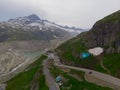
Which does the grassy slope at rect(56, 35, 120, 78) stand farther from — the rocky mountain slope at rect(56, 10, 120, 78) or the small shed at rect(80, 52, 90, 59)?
the small shed at rect(80, 52, 90, 59)

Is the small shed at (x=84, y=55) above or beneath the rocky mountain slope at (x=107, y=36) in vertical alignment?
beneath

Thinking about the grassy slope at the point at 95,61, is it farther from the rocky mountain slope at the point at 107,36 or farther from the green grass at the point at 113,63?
the rocky mountain slope at the point at 107,36

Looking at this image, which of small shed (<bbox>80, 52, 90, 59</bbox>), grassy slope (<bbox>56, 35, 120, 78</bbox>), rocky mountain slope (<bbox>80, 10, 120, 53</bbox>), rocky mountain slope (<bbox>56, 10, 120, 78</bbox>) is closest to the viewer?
grassy slope (<bbox>56, 35, 120, 78</bbox>)

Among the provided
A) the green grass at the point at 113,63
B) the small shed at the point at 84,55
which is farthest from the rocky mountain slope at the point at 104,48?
the small shed at the point at 84,55

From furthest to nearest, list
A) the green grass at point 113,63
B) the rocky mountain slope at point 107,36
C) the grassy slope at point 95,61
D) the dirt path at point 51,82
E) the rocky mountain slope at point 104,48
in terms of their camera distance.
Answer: the rocky mountain slope at point 107,36, the rocky mountain slope at point 104,48, the grassy slope at point 95,61, the green grass at point 113,63, the dirt path at point 51,82

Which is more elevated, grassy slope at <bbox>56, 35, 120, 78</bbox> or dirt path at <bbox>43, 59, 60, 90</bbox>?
dirt path at <bbox>43, 59, 60, 90</bbox>

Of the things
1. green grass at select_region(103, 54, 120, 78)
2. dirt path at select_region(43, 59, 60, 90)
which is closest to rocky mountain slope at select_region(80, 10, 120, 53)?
green grass at select_region(103, 54, 120, 78)

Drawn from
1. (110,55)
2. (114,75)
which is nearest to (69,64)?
(110,55)

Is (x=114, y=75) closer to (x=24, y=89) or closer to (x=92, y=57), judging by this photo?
(x=92, y=57)

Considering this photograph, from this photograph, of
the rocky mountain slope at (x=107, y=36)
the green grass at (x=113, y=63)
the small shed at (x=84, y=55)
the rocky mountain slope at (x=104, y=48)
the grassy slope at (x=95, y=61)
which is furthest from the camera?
the small shed at (x=84, y=55)

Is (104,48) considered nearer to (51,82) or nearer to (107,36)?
(107,36)
